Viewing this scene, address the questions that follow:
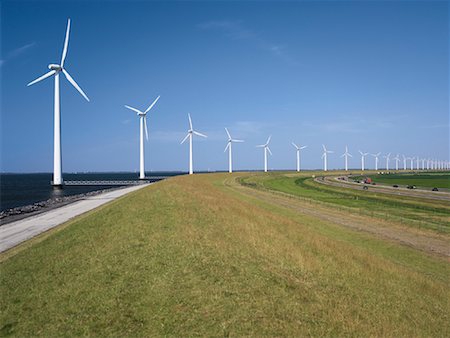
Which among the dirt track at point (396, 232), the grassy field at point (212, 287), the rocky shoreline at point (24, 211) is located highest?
the grassy field at point (212, 287)

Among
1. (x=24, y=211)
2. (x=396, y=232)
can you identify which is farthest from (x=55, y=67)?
(x=396, y=232)

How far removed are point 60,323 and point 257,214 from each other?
20.9 m

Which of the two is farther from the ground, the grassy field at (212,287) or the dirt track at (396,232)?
the grassy field at (212,287)

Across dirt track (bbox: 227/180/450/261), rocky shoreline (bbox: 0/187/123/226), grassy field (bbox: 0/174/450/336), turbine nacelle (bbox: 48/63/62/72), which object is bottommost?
rocky shoreline (bbox: 0/187/123/226)

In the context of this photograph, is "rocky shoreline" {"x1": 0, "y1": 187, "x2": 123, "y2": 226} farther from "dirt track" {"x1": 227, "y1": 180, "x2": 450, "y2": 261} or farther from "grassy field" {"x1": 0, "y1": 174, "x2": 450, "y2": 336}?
"dirt track" {"x1": 227, "y1": 180, "x2": 450, "y2": 261}

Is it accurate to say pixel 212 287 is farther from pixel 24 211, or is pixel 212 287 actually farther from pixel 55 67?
pixel 55 67

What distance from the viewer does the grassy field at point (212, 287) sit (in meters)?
11.2

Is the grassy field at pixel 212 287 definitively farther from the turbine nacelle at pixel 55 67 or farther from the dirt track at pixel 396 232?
the turbine nacelle at pixel 55 67

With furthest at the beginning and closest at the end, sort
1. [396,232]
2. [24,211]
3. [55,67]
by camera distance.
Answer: [55,67], [24,211], [396,232]

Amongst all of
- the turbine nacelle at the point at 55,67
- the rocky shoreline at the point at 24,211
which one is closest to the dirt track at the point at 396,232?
the rocky shoreline at the point at 24,211

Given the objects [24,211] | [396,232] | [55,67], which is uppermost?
[55,67]

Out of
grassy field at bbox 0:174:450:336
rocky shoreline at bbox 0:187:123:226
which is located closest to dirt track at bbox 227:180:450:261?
grassy field at bbox 0:174:450:336

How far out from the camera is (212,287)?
13.5 m

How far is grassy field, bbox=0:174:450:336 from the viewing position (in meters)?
11.2
